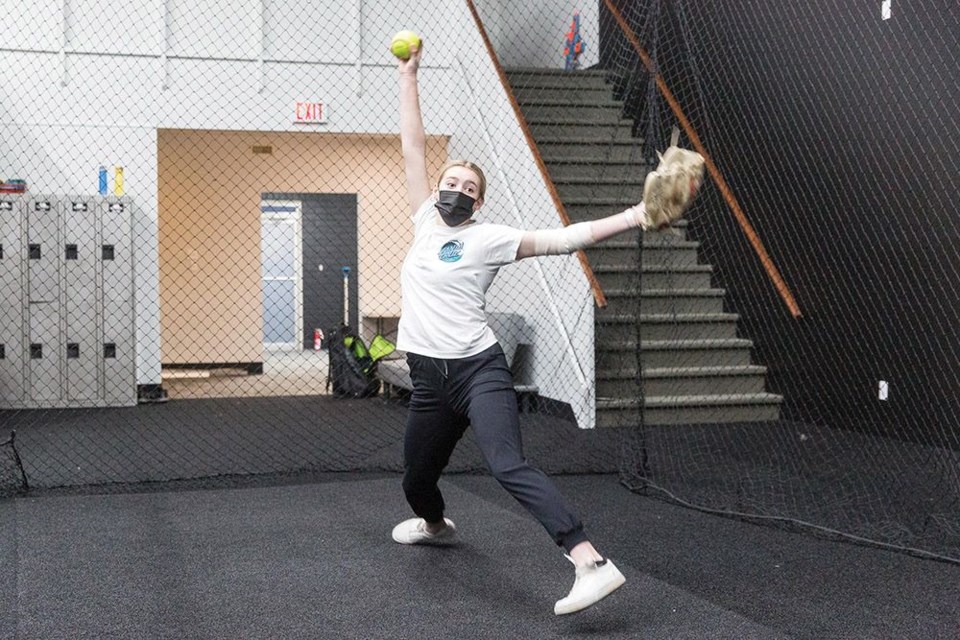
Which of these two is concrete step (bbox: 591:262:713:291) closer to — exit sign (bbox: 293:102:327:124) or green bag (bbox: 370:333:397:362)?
green bag (bbox: 370:333:397:362)

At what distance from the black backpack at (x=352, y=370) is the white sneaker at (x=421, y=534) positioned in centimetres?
522

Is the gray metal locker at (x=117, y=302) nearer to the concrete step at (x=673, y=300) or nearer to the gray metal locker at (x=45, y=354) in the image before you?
the gray metal locker at (x=45, y=354)

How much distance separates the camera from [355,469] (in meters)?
5.41

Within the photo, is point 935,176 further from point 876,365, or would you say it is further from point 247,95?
point 247,95

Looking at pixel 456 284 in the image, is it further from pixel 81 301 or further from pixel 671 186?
pixel 81 301

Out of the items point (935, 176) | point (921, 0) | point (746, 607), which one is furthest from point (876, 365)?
point (746, 607)

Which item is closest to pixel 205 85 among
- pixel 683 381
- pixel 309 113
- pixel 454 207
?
pixel 309 113

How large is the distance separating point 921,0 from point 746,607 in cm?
439

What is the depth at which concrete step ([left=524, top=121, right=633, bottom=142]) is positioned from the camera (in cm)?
870

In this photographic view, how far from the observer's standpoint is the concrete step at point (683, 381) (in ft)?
23.1

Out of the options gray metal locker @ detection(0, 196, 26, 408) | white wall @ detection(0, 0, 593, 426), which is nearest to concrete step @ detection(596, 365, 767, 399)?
white wall @ detection(0, 0, 593, 426)

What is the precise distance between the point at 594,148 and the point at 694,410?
263 cm

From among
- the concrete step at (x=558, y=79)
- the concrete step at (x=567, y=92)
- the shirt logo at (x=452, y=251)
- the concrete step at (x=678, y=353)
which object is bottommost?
the concrete step at (x=678, y=353)

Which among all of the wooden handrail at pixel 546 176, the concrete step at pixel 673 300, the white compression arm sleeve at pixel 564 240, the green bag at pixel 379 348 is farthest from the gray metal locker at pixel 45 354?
the white compression arm sleeve at pixel 564 240
